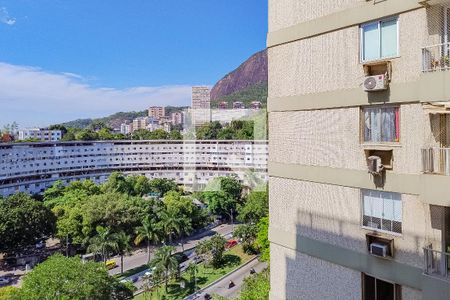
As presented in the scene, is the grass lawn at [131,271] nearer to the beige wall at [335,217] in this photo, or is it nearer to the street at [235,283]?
the street at [235,283]

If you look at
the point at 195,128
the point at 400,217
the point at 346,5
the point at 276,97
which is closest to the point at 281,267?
the point at 400,217

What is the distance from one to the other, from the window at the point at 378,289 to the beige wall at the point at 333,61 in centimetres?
203

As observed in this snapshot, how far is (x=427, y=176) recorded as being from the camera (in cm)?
323

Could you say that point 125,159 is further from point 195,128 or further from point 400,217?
point 400,217

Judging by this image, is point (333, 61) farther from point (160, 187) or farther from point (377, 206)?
point (160, 187)

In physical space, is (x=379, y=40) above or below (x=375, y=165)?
above

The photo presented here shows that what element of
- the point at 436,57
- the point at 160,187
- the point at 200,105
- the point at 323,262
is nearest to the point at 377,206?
the point at 323,262

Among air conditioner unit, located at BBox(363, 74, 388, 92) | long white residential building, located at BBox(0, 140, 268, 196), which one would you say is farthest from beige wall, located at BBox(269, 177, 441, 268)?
long white residential building, located at BBox(0, 140, 268, 196)

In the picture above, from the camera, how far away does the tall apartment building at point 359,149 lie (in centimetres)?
330

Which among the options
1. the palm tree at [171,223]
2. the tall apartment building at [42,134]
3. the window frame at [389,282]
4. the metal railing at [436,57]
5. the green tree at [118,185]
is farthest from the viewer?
the tall apartment building at [42,134]

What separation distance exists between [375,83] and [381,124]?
1.38 ft

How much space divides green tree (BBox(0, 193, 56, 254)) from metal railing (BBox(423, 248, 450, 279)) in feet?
90.3

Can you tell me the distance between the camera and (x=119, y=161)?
184ft

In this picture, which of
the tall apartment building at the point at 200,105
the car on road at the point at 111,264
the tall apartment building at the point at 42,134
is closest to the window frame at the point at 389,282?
the car on road at the point at 111,264
